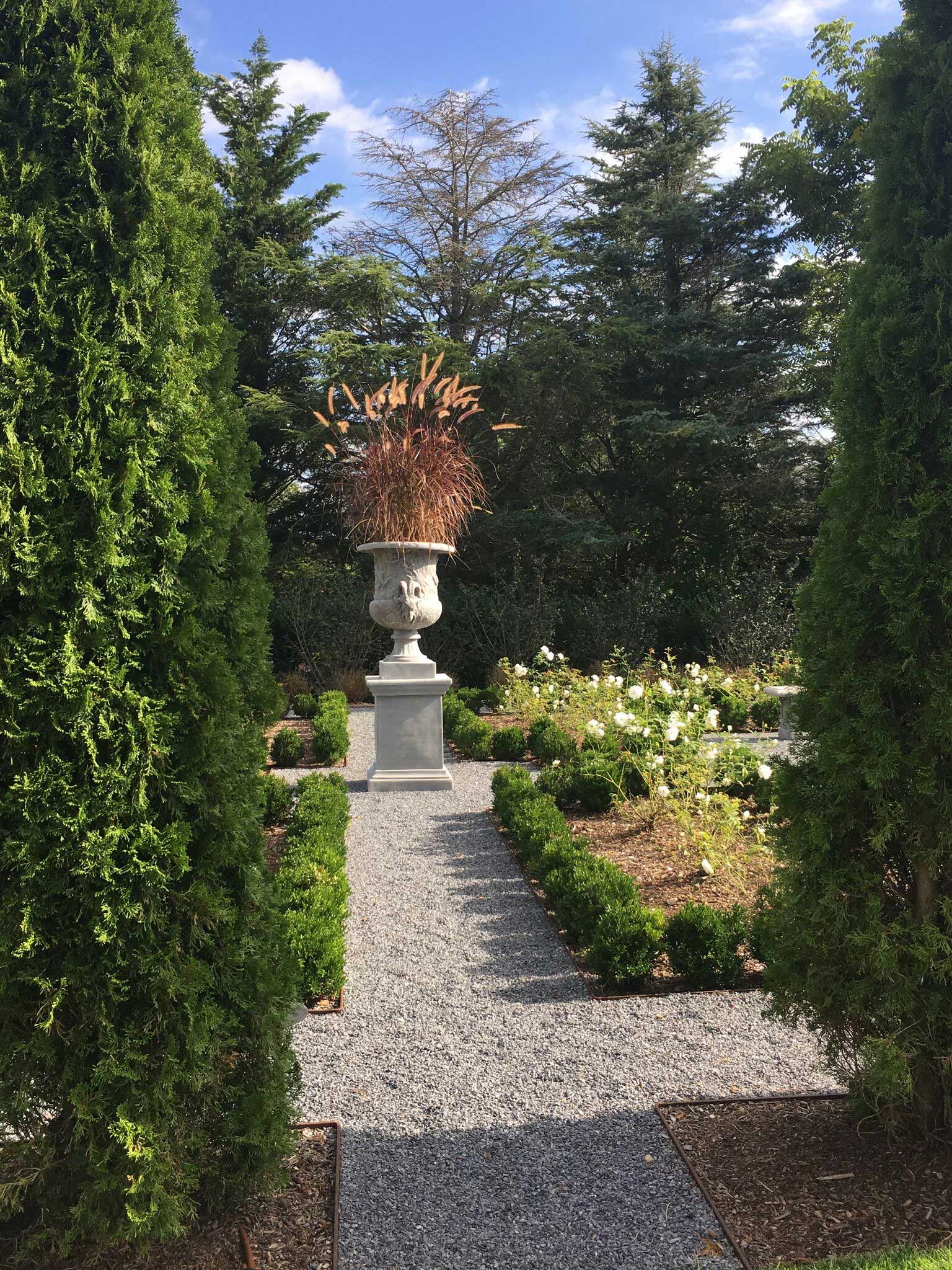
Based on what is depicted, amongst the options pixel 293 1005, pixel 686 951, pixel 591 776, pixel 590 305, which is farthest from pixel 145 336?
pixel 590 305

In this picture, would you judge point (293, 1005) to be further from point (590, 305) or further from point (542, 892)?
point (590, 305)

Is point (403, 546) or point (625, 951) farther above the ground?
point (403, 546)

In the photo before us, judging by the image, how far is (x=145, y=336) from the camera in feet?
7.08

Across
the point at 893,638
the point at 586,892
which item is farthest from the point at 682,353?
the point at 893,638

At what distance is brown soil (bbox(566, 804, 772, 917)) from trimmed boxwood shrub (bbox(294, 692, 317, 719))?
20.8 ft

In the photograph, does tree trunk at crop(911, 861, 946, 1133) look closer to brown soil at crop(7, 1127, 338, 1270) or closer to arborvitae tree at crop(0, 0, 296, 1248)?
brown soil at crop(7, 1127, 338, 1270)

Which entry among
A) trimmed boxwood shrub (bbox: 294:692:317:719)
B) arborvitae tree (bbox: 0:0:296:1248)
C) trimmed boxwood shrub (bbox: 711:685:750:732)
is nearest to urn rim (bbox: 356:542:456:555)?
trimmed boxwood shrub (bbox: 711:685:750:732)

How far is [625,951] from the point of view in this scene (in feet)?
13.2

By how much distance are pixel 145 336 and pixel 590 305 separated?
646 inches

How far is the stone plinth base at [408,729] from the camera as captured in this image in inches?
321

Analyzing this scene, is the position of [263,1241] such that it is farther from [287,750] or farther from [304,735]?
[304,735]

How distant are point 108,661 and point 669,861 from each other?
4280 mm

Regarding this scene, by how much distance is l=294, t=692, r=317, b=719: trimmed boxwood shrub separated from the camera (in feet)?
40.4

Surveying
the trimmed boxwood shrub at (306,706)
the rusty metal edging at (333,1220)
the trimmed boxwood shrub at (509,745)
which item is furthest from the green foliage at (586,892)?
the trimmed boxwood shrub at (306,706)
